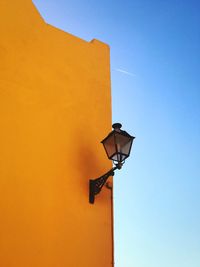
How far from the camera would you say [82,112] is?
13.9 ft

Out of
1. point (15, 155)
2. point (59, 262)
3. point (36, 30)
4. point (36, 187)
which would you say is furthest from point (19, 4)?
point (59, 262)

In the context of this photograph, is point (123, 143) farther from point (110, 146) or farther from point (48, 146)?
point (48, 146)

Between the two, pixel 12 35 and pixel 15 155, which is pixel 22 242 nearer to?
pixel 15 155

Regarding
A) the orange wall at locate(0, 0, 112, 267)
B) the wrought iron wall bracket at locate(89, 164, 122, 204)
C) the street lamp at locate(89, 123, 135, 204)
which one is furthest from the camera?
the wrought iron wall bracket at locate(89, 164, 122, 204)

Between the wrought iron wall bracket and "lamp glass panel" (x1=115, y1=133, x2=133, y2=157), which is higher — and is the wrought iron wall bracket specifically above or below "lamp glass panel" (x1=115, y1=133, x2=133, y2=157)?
below

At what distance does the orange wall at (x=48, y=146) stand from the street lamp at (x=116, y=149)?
193 mm

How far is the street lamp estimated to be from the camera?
11.4ft

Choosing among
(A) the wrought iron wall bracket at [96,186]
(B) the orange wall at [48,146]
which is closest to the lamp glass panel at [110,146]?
(A) the wrought iron wall bracket at [96,186]

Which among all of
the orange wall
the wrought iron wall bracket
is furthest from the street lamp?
the orange wall

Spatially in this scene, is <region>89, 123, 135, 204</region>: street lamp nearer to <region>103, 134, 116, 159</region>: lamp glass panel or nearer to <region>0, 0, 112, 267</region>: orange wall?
<region>103, 134, 116, 159</region>: lamp glass panel

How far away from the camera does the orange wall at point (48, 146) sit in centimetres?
304

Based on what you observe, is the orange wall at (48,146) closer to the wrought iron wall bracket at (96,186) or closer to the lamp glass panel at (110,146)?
the wrought iron wall bracket at (96,186)

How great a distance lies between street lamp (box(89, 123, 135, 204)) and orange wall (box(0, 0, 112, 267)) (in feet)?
0.63

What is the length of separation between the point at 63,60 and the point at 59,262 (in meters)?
2.95
